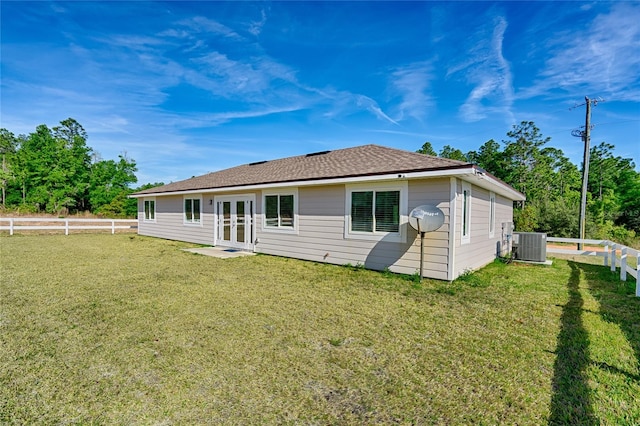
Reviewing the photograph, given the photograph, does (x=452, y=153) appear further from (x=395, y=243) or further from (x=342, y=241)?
(x=395, y=243)

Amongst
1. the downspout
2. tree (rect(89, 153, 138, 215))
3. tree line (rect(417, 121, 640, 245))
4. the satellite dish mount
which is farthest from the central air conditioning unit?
tree (rect(89, 153, 138, 215))

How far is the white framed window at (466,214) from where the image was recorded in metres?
7.12

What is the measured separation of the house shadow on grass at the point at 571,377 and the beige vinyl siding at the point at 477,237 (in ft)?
8.19

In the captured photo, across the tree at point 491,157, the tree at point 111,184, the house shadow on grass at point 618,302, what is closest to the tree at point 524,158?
the tree at point 491,157

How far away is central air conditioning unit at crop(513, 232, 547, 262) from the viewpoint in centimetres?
934

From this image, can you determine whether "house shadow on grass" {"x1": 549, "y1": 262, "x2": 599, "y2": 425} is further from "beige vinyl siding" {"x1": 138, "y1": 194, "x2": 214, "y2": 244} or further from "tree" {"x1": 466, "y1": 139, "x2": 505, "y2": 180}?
"tree" {"x1": 466, "y1": 139, "x2": 505, "y2": 180}

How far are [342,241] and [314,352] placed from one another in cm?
510

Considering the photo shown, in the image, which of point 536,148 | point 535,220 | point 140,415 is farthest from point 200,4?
point 536,148

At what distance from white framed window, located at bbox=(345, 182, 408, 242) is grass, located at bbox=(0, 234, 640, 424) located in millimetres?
1508

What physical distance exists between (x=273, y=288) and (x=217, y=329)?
212cm

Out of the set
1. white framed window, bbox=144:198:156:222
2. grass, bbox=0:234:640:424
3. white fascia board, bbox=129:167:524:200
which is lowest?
grass, bbox=0:234:640:424

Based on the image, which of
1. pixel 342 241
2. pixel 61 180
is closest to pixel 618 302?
pixel 342 241

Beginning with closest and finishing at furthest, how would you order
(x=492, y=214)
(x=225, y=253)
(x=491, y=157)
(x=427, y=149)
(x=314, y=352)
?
(x=314, y=352), (x=492, y=214), (x=225, y=253), (x=491, y=157), (x=427, y=149)

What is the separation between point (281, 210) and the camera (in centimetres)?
998
